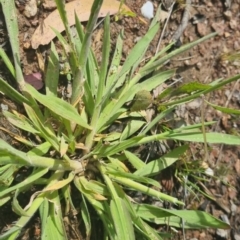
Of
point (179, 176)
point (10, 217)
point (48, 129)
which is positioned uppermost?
point (48, 129)

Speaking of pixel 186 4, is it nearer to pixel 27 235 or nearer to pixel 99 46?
pixel 99 46

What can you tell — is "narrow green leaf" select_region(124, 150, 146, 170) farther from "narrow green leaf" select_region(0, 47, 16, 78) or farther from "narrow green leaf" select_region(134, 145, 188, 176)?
"narrow green leaf" select_region(0, 47, 16, 78)

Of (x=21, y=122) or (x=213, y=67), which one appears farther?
(x=213, y=67)

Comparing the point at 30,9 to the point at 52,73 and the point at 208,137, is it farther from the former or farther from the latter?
the point at 208,137

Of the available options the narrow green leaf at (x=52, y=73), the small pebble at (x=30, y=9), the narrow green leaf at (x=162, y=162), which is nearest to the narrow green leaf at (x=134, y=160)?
the narrow green leaf at (x=162, y=162)

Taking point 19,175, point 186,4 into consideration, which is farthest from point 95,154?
point 186,4

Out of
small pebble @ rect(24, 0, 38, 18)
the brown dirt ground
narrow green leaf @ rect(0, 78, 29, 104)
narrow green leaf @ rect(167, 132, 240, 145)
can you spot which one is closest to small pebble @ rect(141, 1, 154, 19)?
the brown dirt ground

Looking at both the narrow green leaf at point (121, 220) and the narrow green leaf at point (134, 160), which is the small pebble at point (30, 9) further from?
the narrow green leaf at point (121, 220)

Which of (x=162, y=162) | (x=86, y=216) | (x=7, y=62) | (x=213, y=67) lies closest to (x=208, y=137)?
(x=162, y=162)
